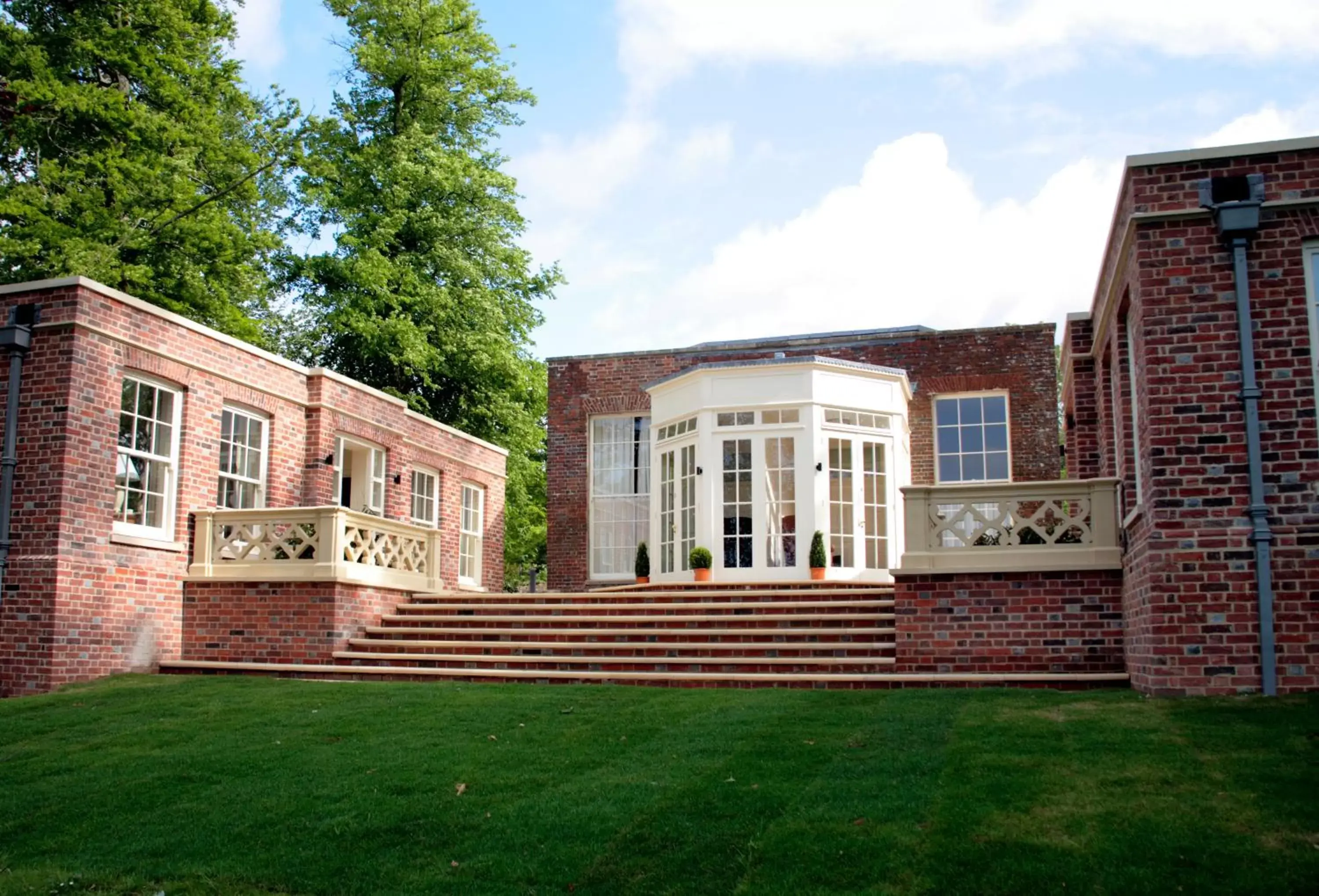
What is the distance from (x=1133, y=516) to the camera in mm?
10211

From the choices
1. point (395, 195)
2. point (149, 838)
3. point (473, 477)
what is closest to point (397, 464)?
point (473, 477)

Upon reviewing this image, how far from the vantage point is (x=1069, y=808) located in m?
5.68

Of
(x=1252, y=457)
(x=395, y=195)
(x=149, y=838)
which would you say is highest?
(x=395, y=195)

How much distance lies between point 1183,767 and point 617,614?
8611 millimetres

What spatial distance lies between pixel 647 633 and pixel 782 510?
5.29m

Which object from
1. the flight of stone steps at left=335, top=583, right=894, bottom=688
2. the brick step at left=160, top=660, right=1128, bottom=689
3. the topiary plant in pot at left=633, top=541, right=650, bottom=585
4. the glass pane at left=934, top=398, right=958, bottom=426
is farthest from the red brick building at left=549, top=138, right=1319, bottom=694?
the glass pane at left=934, top=398, right=958, bottom=426

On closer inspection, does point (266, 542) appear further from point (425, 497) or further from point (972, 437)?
point (972, 437)

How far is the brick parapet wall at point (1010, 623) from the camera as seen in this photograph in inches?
432

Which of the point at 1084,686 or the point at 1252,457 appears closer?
the point at 1252,457

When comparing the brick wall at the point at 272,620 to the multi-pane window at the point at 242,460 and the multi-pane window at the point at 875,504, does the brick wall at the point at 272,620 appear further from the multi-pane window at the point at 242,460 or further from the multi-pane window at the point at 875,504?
the multi-pane window at the point at 875,504

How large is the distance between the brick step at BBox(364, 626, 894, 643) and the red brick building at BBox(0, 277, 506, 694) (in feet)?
2.77

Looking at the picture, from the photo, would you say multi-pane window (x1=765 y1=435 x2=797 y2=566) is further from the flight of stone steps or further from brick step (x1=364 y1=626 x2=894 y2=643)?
brick step (x1=364 y1=626 x2=894 y2=643)

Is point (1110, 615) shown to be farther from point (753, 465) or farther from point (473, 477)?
point (473, 477)

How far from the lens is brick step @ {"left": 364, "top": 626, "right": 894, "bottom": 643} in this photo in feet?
41.1
